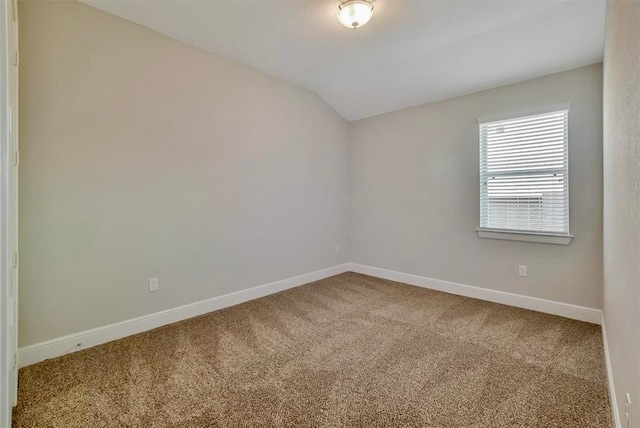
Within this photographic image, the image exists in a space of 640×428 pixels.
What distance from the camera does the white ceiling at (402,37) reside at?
7.63 ft

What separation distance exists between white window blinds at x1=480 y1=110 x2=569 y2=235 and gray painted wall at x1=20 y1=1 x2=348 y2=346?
2.33m

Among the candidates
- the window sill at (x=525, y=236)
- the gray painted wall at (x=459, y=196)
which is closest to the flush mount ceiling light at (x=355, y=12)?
the gray painted wall at (x=459, y=196)

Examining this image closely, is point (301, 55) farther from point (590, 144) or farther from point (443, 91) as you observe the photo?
point (590, 144)

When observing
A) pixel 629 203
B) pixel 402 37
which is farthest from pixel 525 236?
pixel 402 37

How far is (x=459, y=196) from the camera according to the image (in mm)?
3598

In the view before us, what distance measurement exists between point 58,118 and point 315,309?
275 centimetres

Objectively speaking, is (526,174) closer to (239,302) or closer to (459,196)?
(459,196)

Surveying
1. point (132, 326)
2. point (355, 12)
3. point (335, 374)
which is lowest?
point (335, 374)

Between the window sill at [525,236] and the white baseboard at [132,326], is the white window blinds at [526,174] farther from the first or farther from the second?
the white baseboard at [132,326]

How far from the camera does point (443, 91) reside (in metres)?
3.52

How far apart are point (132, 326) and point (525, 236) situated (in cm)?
391

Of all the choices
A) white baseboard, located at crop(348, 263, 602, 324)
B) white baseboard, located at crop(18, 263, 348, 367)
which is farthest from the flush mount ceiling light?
white baseboard, located at crop(348, 263, 602, 324)

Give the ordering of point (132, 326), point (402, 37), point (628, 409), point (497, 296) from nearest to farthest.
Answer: point (628, 409)
point (132, 326)
point (402, 37)
point (497, 296)

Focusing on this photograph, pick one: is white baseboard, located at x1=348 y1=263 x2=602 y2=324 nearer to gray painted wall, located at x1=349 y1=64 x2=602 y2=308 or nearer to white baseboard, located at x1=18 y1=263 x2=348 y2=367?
gray painted wall, located at x1=349 y1=64 x2=602 y2=308
